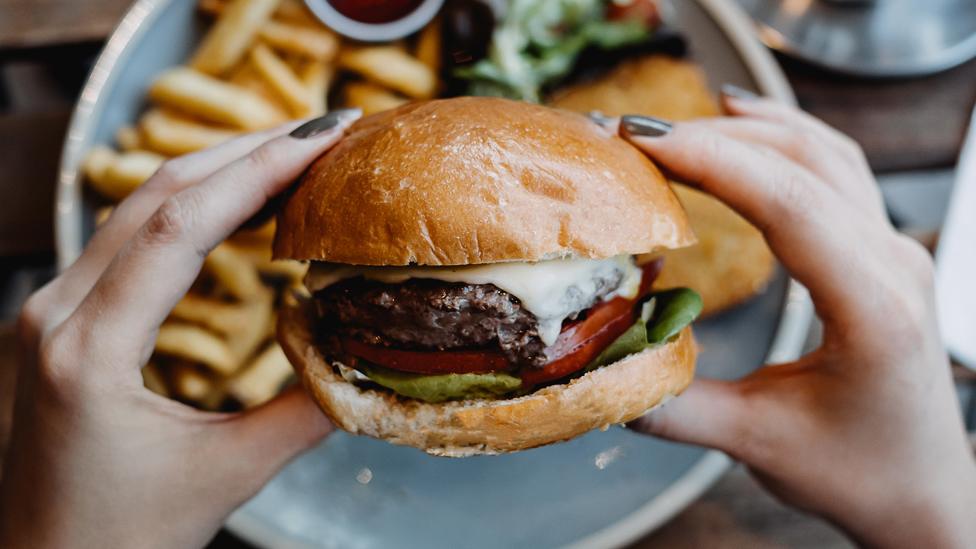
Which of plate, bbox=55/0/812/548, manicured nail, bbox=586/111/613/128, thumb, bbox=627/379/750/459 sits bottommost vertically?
plate, bbox=55/0/812/548

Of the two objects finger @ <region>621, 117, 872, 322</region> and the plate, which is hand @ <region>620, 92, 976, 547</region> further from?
the plate

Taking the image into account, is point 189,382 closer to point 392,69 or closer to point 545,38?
point 392,69

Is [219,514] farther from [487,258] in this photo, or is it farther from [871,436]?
[871,436]

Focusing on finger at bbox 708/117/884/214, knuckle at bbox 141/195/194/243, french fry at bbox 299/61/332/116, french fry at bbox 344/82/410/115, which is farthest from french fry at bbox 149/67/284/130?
finger at bbox 708/117/884/214

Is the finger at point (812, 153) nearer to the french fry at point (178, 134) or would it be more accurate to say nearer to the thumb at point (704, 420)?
the thumb at point (704, 420)

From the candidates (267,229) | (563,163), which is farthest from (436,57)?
(563,163)

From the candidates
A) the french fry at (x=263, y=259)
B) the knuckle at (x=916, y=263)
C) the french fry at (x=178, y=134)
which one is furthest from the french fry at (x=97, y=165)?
the knuckle at (x=916, y=263)

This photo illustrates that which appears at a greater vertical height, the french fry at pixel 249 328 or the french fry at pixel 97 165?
the french fry at pixel 97 165
